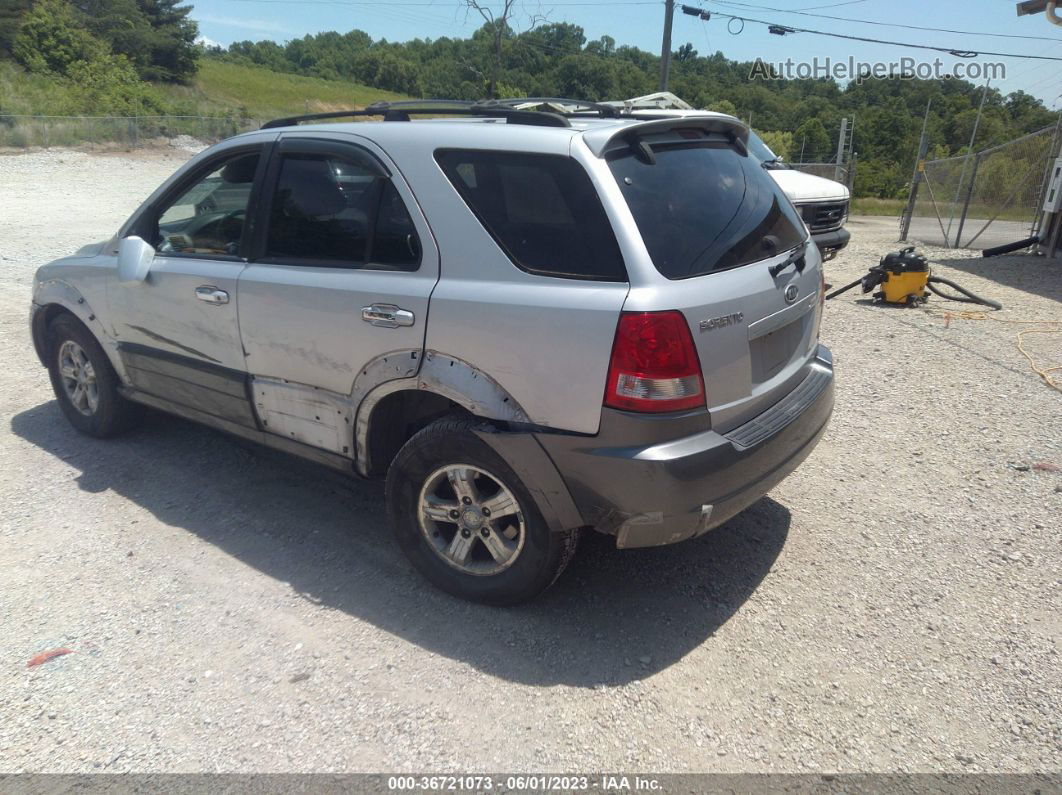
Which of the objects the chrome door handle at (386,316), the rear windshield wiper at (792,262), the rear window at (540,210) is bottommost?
the chrome door handle at (386,316)

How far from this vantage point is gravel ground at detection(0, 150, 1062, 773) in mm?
2621

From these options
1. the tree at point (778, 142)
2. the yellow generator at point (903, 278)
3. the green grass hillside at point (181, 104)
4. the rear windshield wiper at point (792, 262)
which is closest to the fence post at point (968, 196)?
the yellow generator at point (903, 278)

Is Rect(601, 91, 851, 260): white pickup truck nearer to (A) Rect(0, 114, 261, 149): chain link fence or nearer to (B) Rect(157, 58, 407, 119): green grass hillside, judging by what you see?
(A) Rect(0, 114, 261, 149): chain link fence

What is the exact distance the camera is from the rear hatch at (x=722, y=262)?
2.88 meters

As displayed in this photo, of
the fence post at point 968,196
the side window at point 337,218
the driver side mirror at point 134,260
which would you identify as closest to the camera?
the side window at point 337,218

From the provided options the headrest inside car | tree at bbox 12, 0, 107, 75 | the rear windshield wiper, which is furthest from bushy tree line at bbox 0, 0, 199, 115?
the rear windshield wiper

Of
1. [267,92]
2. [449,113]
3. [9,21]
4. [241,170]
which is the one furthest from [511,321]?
[267,92]

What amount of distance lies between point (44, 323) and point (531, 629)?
4.01 m

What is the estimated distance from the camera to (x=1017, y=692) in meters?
2.84

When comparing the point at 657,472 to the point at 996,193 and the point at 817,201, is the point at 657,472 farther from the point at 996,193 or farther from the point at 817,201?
the point at 996,193

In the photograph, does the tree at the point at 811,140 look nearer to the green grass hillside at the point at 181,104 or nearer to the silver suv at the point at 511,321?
the green grass hillside at the point at 181,104

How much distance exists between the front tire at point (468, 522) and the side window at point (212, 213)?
5.20 feet

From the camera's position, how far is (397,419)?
11.6ft

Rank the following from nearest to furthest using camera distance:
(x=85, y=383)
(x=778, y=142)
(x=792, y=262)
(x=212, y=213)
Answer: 1. (x=792, y=262)
2. (x=212, y=213)
3. (x=85, y=383)
4. (x=778, y=142)
